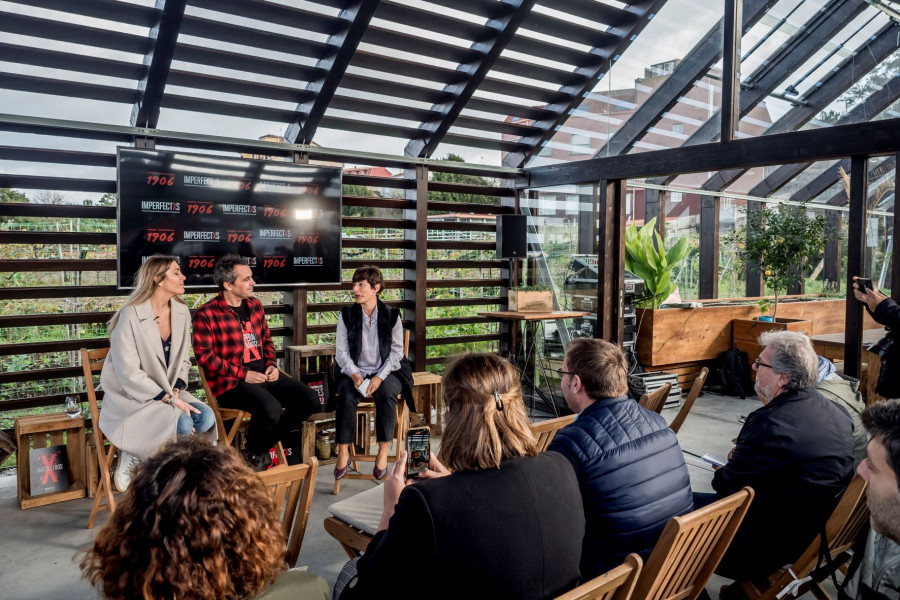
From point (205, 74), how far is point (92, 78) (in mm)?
731

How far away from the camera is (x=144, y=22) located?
166 inches

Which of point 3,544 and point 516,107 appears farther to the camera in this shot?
point 516,107

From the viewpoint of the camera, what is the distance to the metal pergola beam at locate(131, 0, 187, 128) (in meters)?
4.12

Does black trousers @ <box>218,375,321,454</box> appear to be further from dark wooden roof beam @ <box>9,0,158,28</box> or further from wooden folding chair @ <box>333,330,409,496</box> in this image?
dark wooden roof beam @ <box>9,0,158,28</box>

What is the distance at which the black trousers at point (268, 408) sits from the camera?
4160 millimetres

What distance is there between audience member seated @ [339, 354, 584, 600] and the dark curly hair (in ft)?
1.13

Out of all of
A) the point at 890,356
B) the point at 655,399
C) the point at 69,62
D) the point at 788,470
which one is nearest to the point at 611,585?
the point at 788,470

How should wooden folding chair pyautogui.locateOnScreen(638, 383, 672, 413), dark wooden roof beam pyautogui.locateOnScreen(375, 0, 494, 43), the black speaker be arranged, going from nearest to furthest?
1. wooden folding chair pyautogui.locateOnScreen(638, 383, 672, 413)
2. dark wooden roof beam pyautogui.locateOnScreen(375, 0, 494, 43)
3. the black speaker

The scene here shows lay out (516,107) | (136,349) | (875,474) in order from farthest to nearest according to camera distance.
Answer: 1. (516,107)
2. (136,349)
3. (875,474)

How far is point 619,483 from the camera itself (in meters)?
1.96

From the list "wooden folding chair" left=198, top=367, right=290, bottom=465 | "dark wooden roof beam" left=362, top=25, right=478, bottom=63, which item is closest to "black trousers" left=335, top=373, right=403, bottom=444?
"wooden folding chair" left=198, top=367, right=290, bottom=465

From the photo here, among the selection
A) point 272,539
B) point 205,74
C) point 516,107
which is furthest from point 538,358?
point 272,539

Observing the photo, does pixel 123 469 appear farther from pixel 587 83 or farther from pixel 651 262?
pixel 651 262

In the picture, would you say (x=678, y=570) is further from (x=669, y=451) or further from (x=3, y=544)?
(x=3, y=544)
